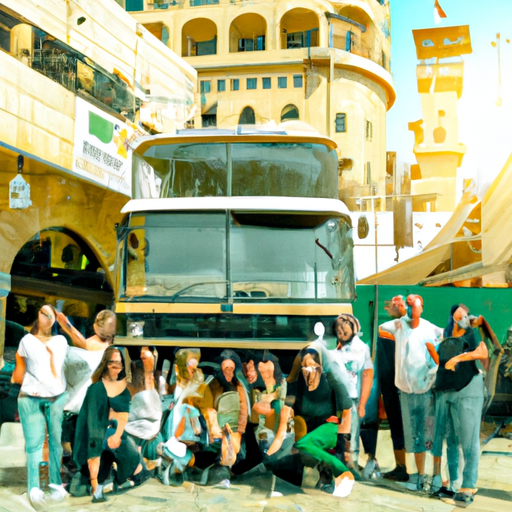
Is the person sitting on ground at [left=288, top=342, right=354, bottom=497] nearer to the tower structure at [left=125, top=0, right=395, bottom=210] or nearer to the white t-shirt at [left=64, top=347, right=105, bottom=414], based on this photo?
the tower structure at [left=125, top=0, right=395, bottom=210]

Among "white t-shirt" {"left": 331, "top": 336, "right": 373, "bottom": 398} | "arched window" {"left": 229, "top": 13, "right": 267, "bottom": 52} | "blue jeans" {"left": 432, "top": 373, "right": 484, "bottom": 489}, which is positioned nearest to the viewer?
"blue jeans" {"left": 432, "top": 373, "right": 484, "bottom": 489}

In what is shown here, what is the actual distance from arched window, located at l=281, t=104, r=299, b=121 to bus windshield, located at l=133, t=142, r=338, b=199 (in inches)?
17.7

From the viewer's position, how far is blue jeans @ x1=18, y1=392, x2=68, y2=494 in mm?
6195

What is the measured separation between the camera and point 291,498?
5883mm

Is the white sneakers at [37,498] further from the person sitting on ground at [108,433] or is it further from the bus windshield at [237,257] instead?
the bus windshield at [237,257]

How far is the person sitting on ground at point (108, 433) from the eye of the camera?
6117 millimetres

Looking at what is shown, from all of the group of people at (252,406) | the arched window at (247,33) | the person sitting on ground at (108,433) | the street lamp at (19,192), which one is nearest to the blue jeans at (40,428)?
the group of people at (252,406)

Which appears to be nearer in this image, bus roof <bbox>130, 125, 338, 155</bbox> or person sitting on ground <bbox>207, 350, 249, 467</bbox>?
person sitting on ground <bbox>207, 350, 249, 467</bbox>

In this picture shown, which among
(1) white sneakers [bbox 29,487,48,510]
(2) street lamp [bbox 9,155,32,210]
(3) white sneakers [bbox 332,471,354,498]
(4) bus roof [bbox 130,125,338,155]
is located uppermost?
(4) bus roof [bbox 130,125,338,155]

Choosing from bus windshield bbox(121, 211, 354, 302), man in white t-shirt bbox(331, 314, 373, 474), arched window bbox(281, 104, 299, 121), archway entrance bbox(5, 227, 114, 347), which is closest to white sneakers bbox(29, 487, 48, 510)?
archway entrance bbox(5, 227, 114, 347)

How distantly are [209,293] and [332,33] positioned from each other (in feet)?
8.99

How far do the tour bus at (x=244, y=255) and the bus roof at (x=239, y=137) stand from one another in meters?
0.01

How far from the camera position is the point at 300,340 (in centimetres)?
582

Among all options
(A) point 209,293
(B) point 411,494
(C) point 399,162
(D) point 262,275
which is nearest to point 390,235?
(C) point 399,162
